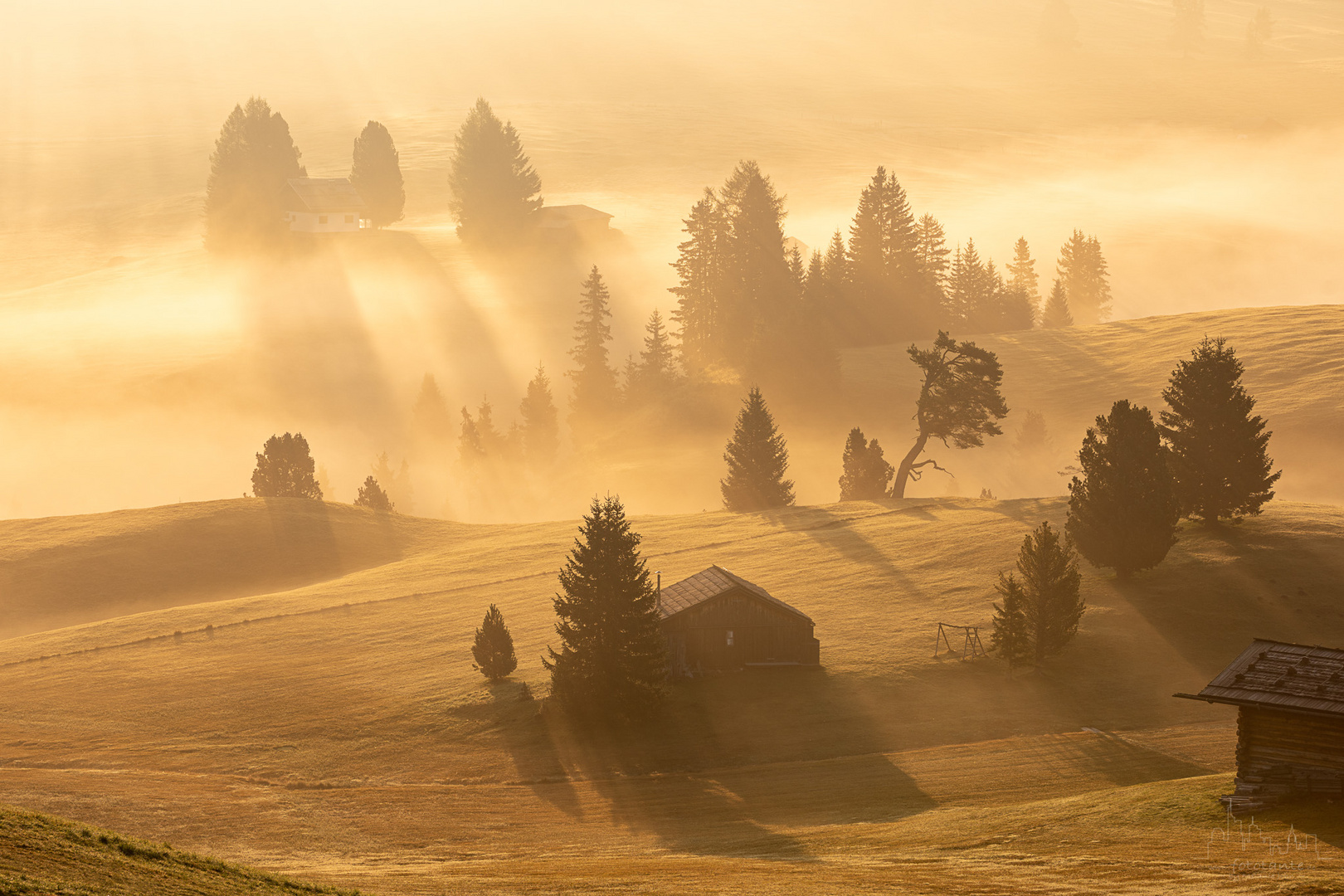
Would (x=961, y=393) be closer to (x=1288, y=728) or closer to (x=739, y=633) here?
(x=739, y=633)

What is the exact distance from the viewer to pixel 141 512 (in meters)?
88.2

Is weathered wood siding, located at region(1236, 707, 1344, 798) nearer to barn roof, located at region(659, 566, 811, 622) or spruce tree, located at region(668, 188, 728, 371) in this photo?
barn roof, located at region(659, 566, 811, 622)

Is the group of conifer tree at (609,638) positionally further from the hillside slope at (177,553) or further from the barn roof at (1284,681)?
the hillside slope at (177,553)

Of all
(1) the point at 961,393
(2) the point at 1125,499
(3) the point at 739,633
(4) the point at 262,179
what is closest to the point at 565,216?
(4) the point at 262,179

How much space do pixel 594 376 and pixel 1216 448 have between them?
77.5 m

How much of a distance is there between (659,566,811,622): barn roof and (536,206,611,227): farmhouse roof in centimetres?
12740

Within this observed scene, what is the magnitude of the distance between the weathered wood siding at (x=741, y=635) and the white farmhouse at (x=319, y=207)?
133190 millimetres

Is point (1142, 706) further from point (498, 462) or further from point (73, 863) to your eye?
point (498, 462)

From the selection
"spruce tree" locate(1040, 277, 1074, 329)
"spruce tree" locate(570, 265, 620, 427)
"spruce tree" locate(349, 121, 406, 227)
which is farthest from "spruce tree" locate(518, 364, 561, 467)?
"spruce tree" locate(349, 121, 406, 227)

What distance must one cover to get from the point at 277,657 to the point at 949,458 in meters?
68.9

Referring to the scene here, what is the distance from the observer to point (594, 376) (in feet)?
431

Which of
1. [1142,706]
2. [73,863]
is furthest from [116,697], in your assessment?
[1142,706]

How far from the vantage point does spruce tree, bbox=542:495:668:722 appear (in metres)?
48.4

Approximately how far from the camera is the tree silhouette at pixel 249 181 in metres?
172
